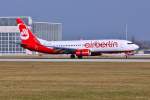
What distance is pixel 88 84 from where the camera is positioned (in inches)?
1137

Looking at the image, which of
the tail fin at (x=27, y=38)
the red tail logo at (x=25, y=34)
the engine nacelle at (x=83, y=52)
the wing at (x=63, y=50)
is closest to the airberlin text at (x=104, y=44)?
the engine nacelle at (x=83, y=52)

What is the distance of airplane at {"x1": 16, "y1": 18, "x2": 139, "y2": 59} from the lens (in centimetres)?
8981

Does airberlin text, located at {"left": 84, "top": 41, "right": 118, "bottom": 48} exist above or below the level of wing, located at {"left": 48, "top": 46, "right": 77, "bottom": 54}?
above

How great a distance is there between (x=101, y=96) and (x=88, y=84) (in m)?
6.02

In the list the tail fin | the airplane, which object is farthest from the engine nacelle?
the tail fin

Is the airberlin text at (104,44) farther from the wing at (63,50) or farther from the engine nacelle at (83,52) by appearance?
the wing at (63,50)

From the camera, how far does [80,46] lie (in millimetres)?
92312

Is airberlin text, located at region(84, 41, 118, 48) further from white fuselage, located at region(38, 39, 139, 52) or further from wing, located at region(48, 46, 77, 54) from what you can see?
wing, located at region(48, 46, 77, 54)

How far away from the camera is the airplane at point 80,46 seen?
8981 cm

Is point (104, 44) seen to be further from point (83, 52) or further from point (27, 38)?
point (27, 38)

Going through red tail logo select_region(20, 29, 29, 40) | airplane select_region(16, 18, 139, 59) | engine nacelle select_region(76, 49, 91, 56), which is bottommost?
engine nacelle select_region(76, 49, 91, 56)

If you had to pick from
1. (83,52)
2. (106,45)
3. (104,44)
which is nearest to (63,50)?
(83,52)

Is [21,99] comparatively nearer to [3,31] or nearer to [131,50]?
[131,50]

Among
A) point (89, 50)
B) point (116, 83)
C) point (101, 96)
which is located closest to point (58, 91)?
point (101, 96)
